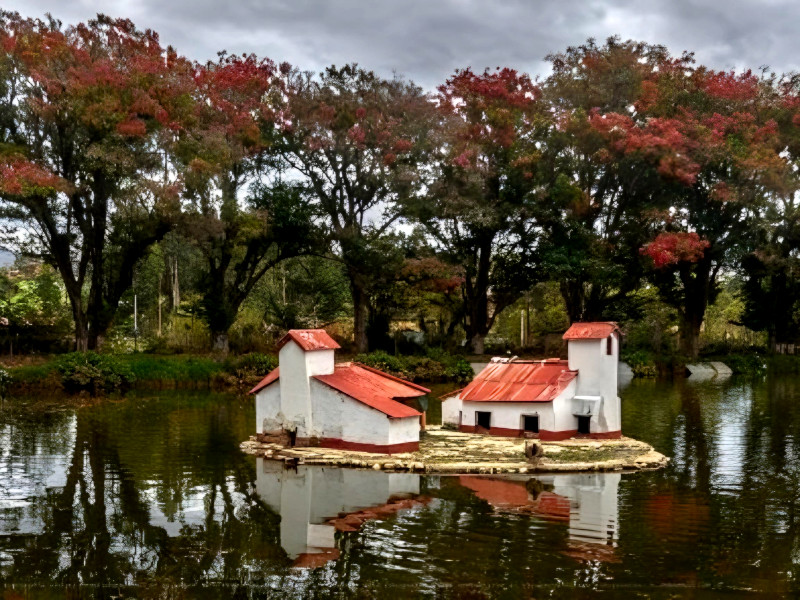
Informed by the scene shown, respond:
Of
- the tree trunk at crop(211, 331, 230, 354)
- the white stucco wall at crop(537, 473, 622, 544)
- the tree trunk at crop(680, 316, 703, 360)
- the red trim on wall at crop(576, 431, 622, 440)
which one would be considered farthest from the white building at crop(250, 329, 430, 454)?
the tree trunk at crop(680, 316, 703, 360)

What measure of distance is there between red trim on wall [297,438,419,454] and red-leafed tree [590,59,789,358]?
2504 centimetres

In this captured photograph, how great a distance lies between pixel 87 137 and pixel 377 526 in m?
30.3

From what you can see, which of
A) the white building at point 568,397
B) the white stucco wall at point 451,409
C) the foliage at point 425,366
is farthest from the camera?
the foliage at point 425,366

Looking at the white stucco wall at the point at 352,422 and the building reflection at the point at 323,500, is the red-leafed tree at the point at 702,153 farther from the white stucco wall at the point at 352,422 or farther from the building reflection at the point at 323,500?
the building reflection at the point at 323,500

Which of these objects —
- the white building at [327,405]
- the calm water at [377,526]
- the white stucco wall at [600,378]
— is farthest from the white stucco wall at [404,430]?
the white stucco wall at [600,378]

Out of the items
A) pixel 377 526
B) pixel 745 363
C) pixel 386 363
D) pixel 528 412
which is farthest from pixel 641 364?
pixel 377 526

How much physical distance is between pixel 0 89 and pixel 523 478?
1257 inches

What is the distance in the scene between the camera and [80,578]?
1382 cm

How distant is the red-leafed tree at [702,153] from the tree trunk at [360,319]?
15775mm

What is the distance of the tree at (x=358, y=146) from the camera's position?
45.7 meters

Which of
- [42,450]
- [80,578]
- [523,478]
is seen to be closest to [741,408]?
[523,478]

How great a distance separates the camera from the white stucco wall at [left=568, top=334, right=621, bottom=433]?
26.3 metres

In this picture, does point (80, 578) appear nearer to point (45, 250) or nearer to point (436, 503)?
point (436, 503)

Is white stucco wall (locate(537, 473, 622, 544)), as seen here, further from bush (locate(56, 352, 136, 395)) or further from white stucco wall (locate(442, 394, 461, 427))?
bush (locate(56, 352, 136, 395))
